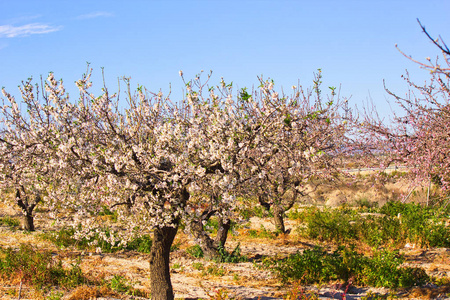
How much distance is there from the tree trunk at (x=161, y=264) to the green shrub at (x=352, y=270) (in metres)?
2.99

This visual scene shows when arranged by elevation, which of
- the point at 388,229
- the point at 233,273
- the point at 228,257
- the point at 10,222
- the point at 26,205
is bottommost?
the point at 233,273

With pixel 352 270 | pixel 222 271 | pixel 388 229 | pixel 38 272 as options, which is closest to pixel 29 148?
pixel 38 272

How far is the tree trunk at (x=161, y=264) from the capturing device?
7316 millimetres

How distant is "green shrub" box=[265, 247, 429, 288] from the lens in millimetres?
8597

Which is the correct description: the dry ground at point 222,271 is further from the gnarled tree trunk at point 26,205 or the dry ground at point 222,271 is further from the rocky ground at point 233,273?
the gnarled tree trunk at point 26,205

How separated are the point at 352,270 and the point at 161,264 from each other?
4.63m

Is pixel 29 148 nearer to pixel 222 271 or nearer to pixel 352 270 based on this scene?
pixel 222 271

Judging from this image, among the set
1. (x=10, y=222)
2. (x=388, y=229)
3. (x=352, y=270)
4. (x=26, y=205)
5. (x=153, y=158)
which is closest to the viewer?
(x=153, y=158)

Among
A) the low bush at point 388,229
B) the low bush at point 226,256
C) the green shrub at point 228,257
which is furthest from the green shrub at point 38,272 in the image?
the low bush at point 388,229

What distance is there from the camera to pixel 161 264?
7.38m

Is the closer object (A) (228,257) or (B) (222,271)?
(B) (222,271)

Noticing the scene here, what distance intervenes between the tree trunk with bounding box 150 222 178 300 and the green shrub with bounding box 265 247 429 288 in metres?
2.99

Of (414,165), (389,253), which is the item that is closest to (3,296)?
(389,253)

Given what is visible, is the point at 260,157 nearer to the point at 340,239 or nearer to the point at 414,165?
the point at 414,165
